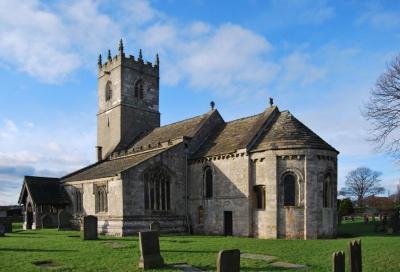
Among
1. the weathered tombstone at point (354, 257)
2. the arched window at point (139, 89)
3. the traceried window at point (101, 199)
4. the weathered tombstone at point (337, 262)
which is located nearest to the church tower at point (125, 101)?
the arched window at point (139, 89)

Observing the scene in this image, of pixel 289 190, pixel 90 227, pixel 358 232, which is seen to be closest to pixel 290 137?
pixel 289 190

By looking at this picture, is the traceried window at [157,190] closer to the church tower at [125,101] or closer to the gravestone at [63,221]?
the gravestone at [63,221]

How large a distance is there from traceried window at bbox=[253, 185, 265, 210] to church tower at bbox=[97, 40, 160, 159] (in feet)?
58.6

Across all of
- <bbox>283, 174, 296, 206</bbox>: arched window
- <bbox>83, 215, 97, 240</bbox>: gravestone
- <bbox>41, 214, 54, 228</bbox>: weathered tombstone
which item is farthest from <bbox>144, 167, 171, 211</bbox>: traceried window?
<bbox>41, 214, 54, 228</bbox>: weathered tombstone

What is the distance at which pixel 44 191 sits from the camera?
37.6 meters

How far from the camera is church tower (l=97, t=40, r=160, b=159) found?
41.5 m

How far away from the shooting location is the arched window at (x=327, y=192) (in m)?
26.2

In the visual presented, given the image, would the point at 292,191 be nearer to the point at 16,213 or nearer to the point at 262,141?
the point at 262,141

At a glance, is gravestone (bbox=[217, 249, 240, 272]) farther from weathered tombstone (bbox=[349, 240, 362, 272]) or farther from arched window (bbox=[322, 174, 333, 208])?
arched window (bbox=[322, 174, 333, 208])

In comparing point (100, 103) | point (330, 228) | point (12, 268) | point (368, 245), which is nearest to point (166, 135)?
point (100, 103)

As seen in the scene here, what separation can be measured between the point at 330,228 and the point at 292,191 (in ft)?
11.0

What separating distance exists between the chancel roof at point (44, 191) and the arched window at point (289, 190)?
803 inches

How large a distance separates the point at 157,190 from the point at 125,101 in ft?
48.4

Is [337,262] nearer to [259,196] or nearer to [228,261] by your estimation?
[228,261]
